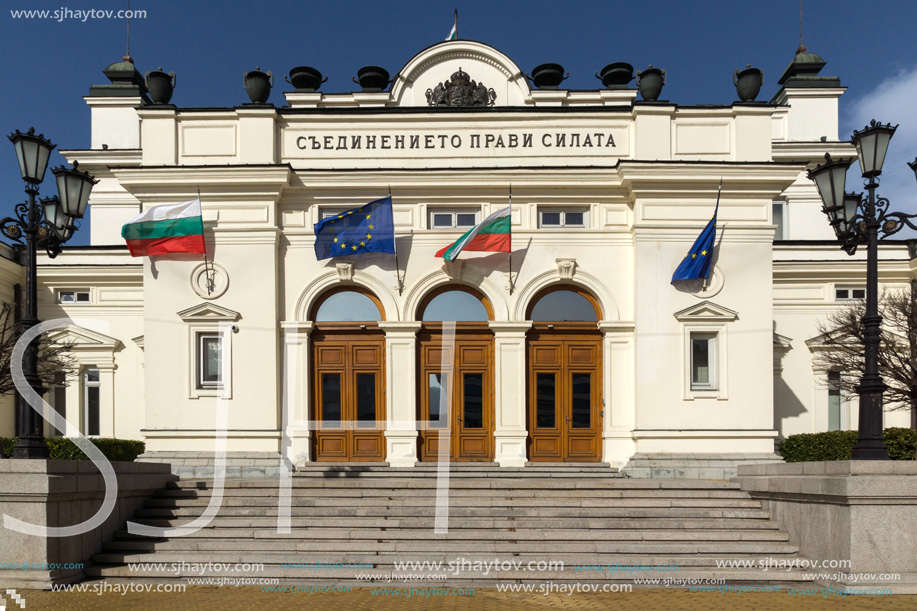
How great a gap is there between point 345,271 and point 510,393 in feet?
14.7

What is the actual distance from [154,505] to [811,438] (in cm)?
1440

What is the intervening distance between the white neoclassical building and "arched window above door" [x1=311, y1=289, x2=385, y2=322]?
4cm

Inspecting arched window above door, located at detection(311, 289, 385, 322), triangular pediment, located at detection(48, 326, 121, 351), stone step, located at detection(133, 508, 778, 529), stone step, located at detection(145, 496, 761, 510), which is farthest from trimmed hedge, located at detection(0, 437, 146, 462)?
stone step, located at detection(145, 496, 761, 510)

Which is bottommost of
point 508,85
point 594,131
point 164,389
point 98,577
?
point 98,577

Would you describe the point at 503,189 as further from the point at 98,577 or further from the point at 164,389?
the point at 98,577

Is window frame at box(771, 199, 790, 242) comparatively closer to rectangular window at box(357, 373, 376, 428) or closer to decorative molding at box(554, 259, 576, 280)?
decorative molding at box(554, 259, 576, 280)

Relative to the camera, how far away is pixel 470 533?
11359 millimetres

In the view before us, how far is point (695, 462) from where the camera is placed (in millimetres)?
14992

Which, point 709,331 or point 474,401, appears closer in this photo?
point 709,331

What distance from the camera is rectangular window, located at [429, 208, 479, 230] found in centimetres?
1627

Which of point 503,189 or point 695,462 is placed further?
point 503,189

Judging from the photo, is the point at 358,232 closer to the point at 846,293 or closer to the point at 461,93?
the point at 461,93

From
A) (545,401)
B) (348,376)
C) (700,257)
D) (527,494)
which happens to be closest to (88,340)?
(348,376)

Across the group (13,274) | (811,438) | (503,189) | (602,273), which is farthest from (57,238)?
(811,438)
